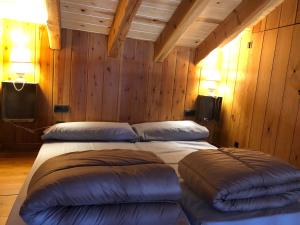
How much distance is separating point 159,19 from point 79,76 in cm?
111

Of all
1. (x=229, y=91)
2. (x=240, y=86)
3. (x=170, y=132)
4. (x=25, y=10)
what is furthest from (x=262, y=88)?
(x=25, y=10)

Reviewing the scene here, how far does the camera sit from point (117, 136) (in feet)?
8.24

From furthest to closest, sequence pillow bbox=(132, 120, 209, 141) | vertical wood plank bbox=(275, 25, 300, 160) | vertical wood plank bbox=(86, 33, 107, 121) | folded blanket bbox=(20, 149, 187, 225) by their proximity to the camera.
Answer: vertical wood plank bbox=(86, 33, 107, 121) → pillow bbox=(132, 120, 209, 141) → vertical wood plank bbox=(275, 25, 300, 160) → folded blanket bbox=(20, 149, 187, 225)

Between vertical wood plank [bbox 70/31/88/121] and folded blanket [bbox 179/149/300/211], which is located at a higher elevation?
vertical wood plank [bbox 70/31/88/121]

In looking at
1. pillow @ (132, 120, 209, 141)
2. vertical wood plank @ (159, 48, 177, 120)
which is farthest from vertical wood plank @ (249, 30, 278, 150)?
vertical wood plank @ (159, 48, 177, 120)

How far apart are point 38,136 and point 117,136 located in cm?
107

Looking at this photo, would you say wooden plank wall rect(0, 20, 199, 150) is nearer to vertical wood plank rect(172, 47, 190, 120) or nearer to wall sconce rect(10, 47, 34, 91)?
vertical wood plank rect(172, 47, 190, 120)

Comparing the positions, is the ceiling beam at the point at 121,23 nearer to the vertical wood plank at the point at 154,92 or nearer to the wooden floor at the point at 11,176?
the vertical wood plank at the point at 154,92

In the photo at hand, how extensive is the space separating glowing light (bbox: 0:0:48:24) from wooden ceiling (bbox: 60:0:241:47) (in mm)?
201

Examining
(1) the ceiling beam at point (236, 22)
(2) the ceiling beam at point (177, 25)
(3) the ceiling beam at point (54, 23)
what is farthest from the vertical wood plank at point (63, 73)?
(1) the ceiling beam at point (236, 22)

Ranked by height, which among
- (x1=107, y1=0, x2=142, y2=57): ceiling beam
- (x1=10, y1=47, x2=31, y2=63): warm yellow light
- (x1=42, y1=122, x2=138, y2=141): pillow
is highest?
(x1=107, y1=0, x2=142, y2=57): ceiling beam

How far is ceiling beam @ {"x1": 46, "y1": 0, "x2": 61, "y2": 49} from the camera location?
2.09m

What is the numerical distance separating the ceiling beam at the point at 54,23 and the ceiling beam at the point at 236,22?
1.70m

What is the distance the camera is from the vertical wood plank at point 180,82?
337 centimetres
